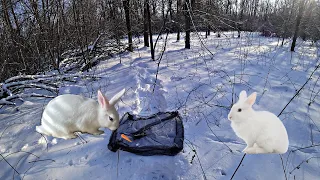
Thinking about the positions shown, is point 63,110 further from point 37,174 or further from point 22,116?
point 37,174

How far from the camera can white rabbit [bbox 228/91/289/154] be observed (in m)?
0.50

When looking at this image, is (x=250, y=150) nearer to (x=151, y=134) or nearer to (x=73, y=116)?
(x=73, y=116)

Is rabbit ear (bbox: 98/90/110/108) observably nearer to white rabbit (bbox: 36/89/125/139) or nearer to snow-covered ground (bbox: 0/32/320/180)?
white rabbit (bbox: 36/89/125/139)

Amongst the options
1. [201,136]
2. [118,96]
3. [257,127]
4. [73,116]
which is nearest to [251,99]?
[257,127]

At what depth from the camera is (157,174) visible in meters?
2.26

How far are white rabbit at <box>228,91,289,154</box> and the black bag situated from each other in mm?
1342

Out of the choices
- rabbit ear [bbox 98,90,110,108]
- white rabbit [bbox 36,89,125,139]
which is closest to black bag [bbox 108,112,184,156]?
white rabbit [bbox 36,89,125,139]

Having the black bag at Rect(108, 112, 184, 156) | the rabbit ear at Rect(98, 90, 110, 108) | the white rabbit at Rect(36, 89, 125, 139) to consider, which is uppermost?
the rabbit ear at Rect(98, 90, 110, 108)

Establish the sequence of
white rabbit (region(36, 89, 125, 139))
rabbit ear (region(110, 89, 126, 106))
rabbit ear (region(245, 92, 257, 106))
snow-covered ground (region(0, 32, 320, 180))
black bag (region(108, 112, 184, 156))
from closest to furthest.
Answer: rabbit ear (region(245, 92, 257, 106)) → rabbit ear (region(110, 89, 126, 106)) → white rabbit (region(36, 89, 125, 139)) → snow-covered ground (region(0, 32, 320, 180)) → black bag (region(108, 112, 184, 156))

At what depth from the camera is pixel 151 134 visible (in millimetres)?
2043

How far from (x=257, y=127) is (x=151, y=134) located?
1.60 m

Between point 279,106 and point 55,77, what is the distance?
1467mm

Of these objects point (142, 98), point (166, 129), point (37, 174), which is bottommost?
point (37, 174)

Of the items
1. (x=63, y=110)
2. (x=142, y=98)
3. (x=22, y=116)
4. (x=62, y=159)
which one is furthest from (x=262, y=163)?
(x=22, y=116)
